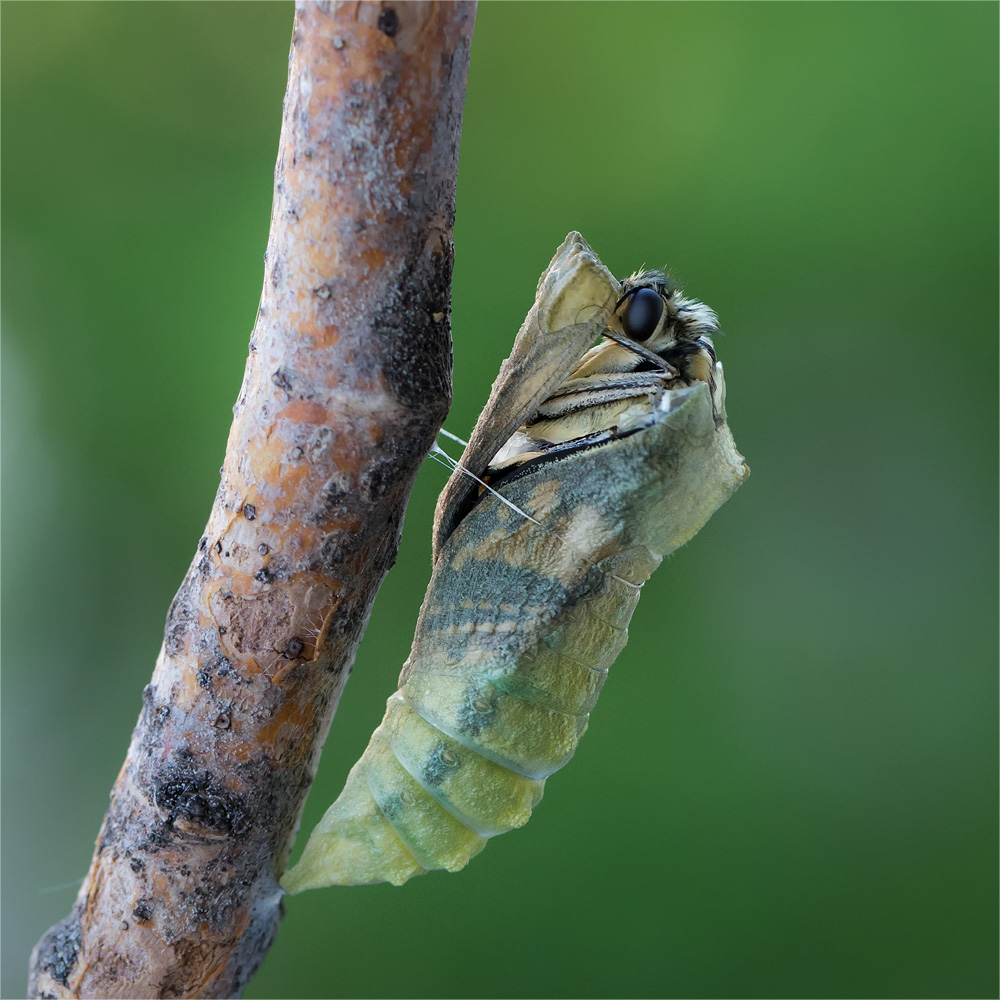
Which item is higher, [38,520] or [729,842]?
[38,520]

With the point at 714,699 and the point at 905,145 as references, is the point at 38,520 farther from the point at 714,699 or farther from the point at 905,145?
the point at 905,145

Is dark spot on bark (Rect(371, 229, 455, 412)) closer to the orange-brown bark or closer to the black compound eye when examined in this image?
the orange-brown bark

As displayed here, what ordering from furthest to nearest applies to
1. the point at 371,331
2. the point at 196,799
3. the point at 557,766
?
the point at 557,766 → the point at 196,799 → the point at 371,331

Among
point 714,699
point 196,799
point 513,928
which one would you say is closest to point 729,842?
point 714,699

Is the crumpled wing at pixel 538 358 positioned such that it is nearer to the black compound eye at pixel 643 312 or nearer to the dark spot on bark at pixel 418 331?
the black compound eye at pixel 643 312

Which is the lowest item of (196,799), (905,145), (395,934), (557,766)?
(395,934)

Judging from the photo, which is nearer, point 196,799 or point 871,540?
point 196,799
